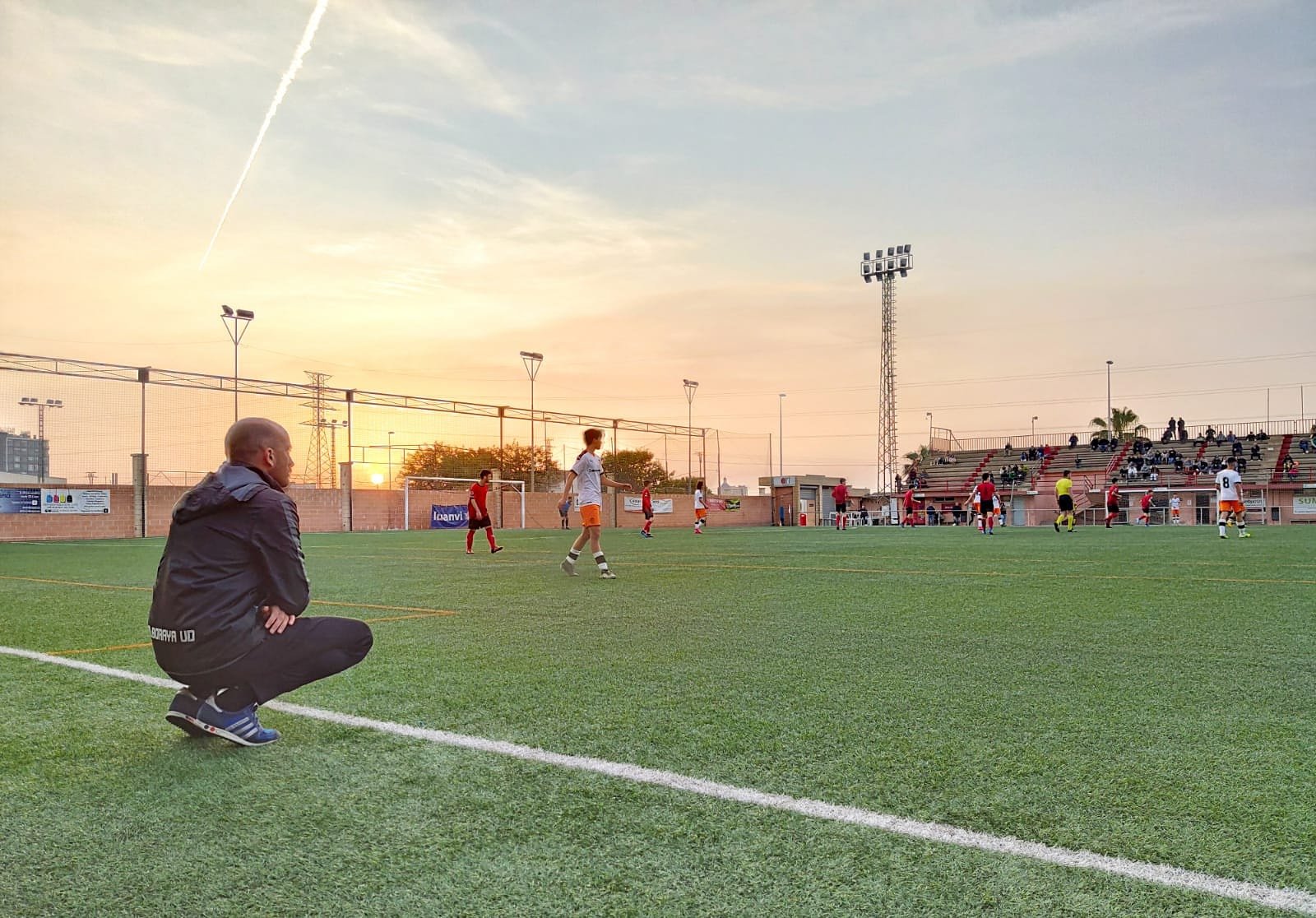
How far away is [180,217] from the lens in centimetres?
2166

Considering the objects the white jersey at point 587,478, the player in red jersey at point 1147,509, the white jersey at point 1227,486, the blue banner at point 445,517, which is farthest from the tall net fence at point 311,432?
the player in red jersey at point 1147,509

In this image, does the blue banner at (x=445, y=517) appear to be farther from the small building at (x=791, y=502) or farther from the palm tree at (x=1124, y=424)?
the palm tree at (x=1124, y=424)

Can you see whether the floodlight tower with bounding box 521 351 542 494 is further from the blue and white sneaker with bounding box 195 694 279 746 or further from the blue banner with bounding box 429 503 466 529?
the blue and white sneaker with bounding box 195 694 279 746

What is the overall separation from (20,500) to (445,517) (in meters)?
16.9

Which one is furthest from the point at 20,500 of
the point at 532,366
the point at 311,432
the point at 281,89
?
the point at 532,366

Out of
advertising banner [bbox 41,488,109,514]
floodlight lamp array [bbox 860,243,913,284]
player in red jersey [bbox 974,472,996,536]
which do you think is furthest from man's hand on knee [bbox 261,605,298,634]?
floodlight lamp array [bbox 860,243,913,284]

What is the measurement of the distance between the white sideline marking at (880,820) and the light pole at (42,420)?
31940 millimetres

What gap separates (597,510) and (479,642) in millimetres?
6297

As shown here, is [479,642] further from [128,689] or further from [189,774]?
[189,774]

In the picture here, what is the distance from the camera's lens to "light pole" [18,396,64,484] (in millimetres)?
30047

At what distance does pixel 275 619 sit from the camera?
3602 mm

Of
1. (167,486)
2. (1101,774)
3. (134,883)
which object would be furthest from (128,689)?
(167,486)

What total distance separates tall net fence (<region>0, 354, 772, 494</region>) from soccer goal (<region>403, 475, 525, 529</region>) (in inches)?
25.9

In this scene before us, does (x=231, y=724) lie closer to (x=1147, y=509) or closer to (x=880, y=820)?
(x=880, y=820)
